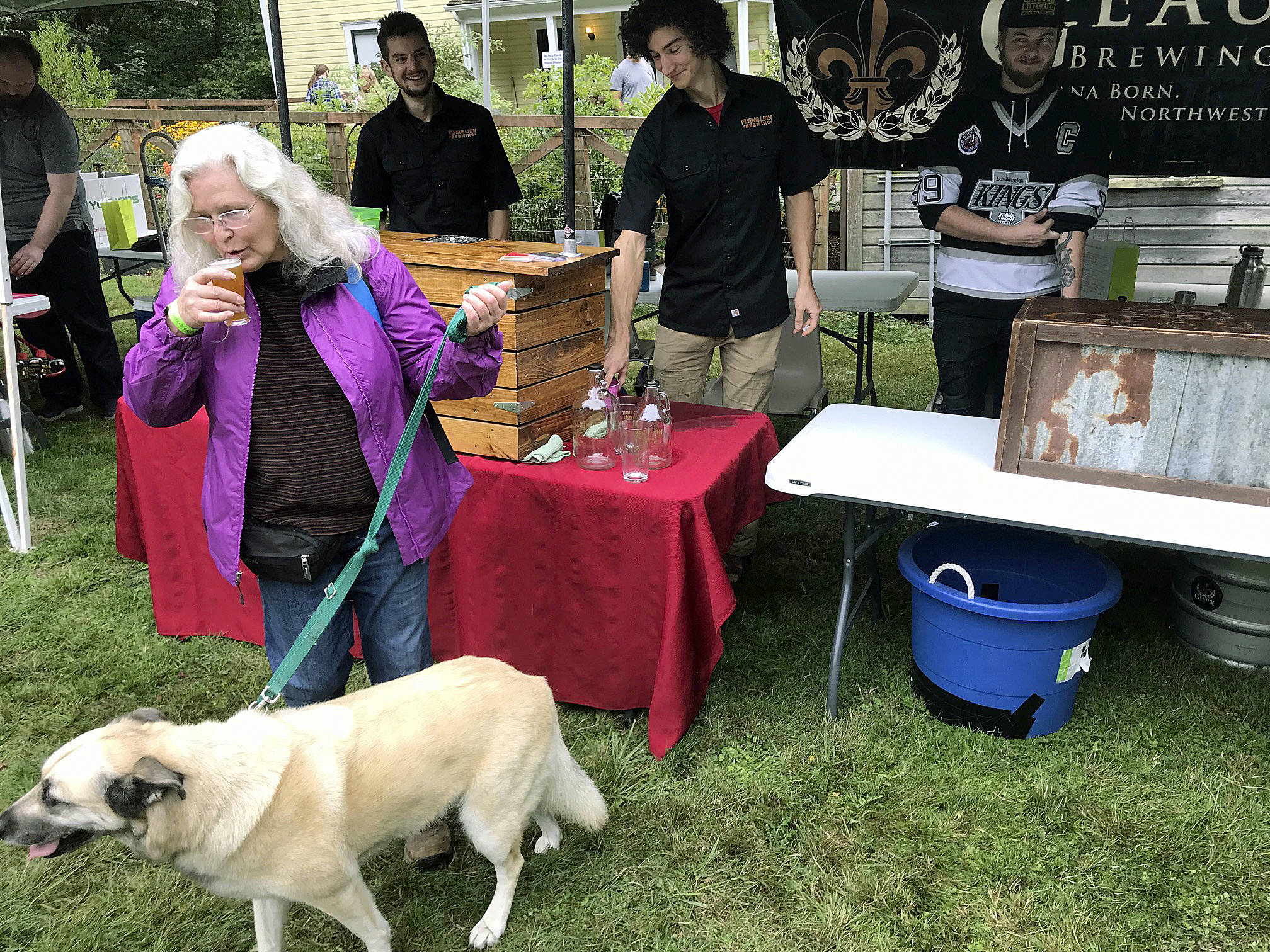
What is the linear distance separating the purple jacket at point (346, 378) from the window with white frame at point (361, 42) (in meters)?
16.7

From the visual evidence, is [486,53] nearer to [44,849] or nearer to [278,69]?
[278,69]

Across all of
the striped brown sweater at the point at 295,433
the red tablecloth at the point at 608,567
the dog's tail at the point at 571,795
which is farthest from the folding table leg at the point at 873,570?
the striped brown sweater at the point at 295,433

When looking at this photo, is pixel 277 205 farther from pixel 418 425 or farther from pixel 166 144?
pixel 166 144

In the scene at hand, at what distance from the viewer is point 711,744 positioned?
9.66 ft

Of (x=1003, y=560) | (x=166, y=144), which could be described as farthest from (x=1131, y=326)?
(x=166, y=144)

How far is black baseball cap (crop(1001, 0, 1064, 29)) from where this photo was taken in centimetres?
373

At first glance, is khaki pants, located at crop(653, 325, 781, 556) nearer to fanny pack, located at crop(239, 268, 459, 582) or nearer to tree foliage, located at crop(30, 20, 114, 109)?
fanny pack, located at crop(239, 268, 459, 582)

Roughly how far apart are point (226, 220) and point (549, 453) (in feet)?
4.21

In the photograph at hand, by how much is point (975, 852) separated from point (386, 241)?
8.44ft

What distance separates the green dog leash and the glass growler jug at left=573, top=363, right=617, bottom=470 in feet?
2.97

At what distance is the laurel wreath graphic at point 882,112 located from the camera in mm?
4328

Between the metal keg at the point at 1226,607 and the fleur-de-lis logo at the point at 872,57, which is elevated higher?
the fleur-de-lis logo at the point at 872,57

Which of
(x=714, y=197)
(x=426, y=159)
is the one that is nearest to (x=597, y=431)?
(x=714, y=197)

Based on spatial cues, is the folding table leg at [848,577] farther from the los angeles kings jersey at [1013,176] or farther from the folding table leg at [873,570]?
the los angeles kings jersey at [1013,176]
